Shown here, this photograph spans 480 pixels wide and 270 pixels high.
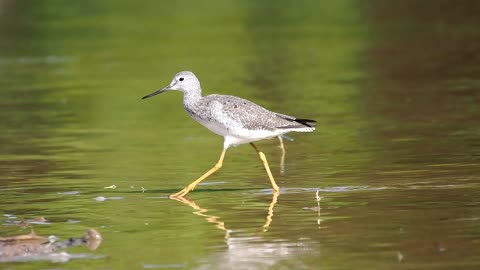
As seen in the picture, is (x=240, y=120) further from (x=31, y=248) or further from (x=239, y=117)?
(x=31, y=248)

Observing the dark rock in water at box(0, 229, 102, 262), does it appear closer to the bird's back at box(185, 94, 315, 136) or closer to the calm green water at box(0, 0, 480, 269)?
the calm green water at box(0, 0, 480, 269)

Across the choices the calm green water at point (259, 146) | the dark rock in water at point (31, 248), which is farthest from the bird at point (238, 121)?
the dark rock in water at point (31, 248)

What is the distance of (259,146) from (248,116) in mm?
3910

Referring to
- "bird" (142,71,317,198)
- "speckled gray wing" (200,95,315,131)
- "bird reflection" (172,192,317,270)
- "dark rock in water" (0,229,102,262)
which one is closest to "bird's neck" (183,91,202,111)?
"bird" (142,71,317,198)

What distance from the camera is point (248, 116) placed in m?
14.0

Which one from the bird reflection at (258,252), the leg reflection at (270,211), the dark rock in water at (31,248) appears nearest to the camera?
the bird reflection at (258,252)

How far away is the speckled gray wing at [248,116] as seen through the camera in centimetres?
1397

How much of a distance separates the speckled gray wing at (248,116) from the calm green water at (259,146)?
674 millimetres

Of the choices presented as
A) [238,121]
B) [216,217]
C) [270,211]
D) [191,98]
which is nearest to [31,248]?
[216,217]

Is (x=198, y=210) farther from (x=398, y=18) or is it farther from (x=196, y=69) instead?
(x=398, y=18)

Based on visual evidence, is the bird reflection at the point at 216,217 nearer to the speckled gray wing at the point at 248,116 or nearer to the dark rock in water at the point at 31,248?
the speckled gray wing at the point at 248,116

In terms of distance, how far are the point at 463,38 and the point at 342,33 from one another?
389cm

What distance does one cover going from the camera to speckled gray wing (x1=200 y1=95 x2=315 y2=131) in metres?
14.0

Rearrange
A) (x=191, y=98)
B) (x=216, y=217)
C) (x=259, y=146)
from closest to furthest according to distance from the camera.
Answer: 1. (x=216, y=217)
2. (x=191, y=98)
3. (x=259, y=146)
